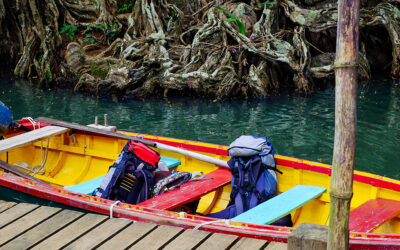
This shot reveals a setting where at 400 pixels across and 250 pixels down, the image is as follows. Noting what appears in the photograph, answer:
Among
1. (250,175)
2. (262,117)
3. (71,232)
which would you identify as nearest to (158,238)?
(71,232)

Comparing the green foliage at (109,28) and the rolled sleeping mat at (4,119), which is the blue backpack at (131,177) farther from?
the green foliage at (109,28)

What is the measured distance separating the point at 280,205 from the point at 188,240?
A: 1.38m

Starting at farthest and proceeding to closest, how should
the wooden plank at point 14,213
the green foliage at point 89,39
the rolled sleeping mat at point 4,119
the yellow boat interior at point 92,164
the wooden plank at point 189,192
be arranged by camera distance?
the green foliage at point 89,39, the rolled sleeping mat at point 4,119, the yellow boat interior at point 92,164, the wooden plank at point 189,192, the wooden plank at point 14,213

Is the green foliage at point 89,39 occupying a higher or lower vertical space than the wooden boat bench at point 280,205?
higher

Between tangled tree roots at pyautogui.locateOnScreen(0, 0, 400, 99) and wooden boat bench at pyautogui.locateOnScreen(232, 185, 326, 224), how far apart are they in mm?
8926

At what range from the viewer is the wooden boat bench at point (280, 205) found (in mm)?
4272

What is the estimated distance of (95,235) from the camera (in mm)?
3639

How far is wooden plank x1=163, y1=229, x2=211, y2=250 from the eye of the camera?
3.42 meters

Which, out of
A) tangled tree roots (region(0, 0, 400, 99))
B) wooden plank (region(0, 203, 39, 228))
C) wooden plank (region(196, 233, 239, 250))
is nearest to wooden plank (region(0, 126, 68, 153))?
wooden plank (region(0, 203, 39, 228))

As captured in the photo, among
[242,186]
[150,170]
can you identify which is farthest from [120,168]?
[242,186]

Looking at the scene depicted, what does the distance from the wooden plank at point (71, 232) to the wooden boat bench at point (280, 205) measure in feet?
4.10

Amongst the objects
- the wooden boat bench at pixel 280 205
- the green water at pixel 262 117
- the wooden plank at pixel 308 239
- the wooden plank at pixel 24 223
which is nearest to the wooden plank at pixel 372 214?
the wooden boat bench at pixel 280 205

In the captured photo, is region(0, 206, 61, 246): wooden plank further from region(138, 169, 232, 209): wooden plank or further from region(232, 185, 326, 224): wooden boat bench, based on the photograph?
region(232, 185, 326, 224): wooden boat bench

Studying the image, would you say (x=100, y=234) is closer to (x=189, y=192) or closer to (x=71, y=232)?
(x=71, y=232)
